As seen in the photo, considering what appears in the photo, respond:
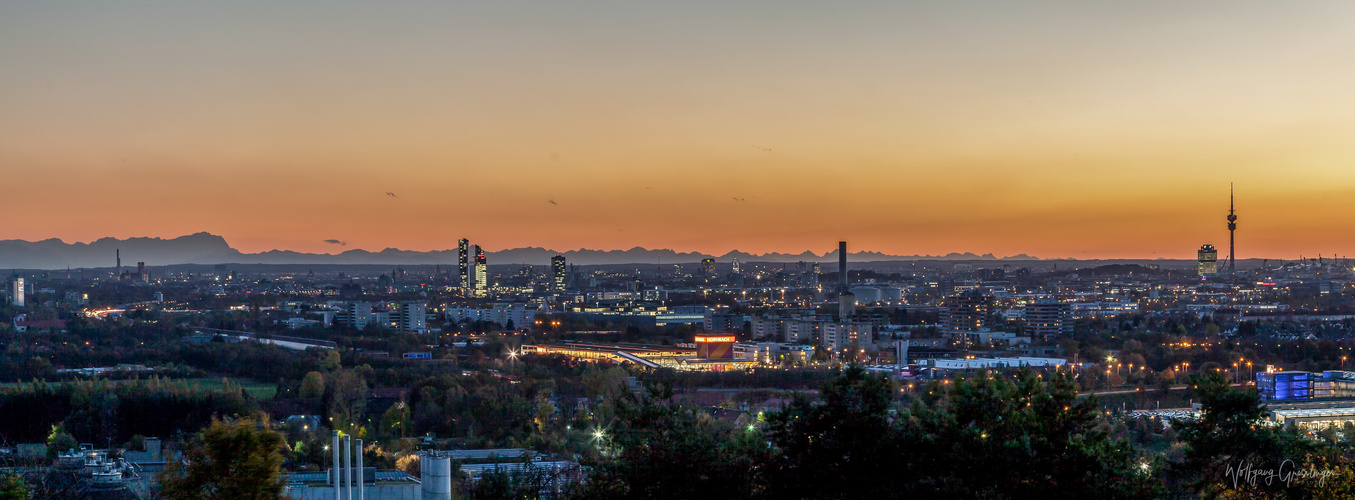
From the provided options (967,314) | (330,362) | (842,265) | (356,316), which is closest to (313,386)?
(330,362)

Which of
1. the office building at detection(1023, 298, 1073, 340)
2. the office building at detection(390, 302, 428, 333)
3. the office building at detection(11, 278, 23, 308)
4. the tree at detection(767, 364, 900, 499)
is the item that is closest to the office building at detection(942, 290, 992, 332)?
the office building at detection(1023, 298, 1073, 340)

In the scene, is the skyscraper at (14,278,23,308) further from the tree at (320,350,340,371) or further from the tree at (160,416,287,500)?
the tree at (160,416,287,500)

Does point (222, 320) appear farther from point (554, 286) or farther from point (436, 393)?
point (554, 286)

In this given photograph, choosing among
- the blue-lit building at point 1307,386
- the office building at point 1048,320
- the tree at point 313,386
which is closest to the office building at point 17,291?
the tree at point 313,386

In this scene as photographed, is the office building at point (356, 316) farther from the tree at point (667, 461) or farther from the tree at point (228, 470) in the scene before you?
the tree at point (228, 470)

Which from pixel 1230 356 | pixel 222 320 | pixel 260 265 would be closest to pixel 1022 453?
pixel 1230 356

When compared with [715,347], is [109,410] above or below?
above

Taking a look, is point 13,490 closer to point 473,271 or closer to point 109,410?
point 109,410
